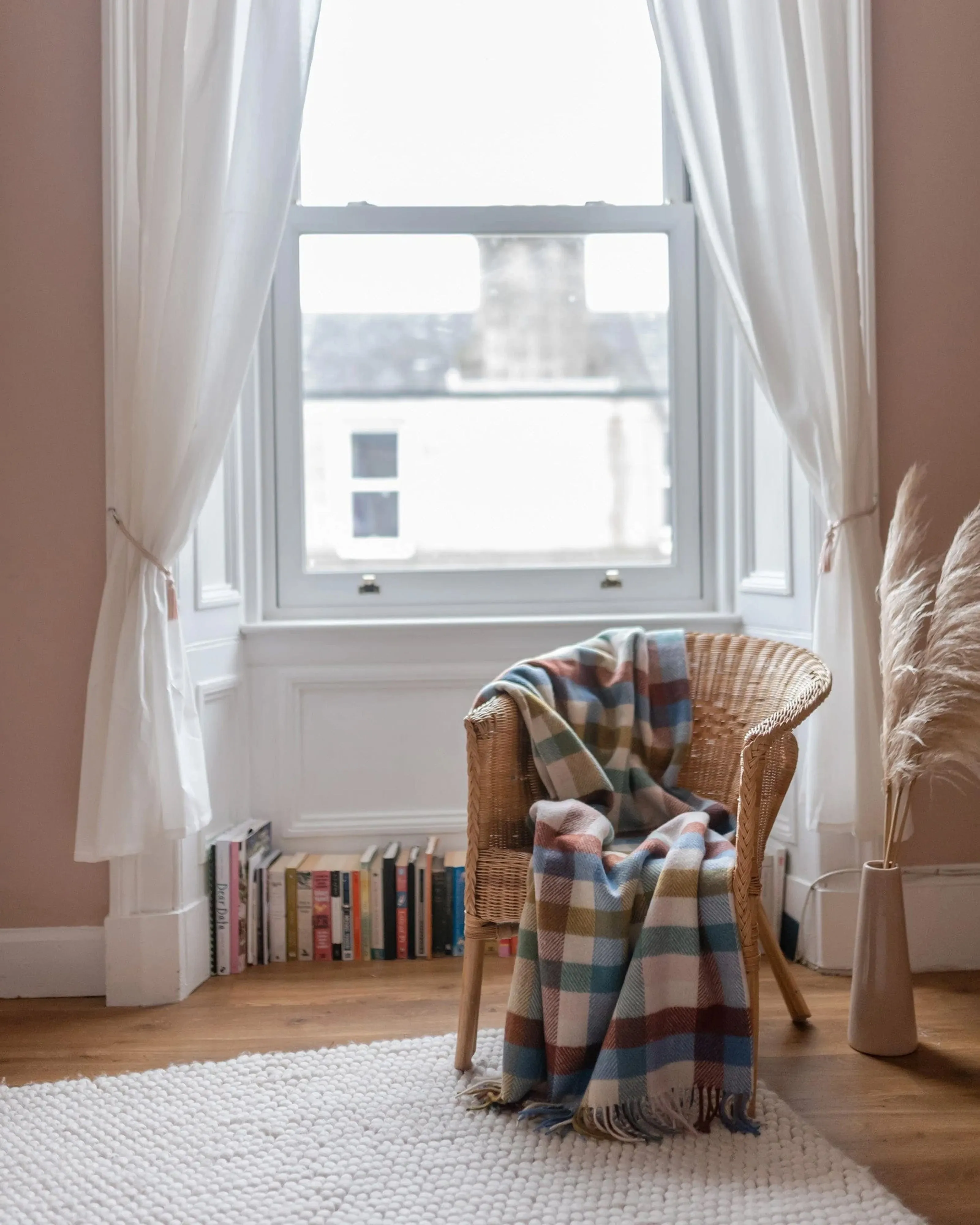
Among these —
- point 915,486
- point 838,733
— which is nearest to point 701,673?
point 838,733

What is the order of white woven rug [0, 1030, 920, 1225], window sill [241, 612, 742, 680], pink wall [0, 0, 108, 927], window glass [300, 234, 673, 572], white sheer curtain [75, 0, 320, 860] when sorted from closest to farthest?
white woven rug [0, 1030, 920, 1225] < white sheer curtain [75, 0, 320, 860] < pink wall [0, 0, 108, 927] < window sill [241, 612, 742, 680] < window glass [300, 234, 673, 572]

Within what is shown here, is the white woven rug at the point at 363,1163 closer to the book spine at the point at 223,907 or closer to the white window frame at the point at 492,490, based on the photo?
the book spine at the point at 223,907

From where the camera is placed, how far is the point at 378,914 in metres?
2.78

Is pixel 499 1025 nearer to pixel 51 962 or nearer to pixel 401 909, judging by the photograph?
pixel 401 909

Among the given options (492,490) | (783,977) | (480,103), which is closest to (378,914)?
(783,977)

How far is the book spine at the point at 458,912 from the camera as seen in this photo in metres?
2.78

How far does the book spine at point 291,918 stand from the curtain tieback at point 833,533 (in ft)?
4.61

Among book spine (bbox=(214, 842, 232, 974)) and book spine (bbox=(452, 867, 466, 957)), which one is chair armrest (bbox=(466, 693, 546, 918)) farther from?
book spine (bbox=(214, 842, 232, 974))

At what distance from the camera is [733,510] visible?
3012mm

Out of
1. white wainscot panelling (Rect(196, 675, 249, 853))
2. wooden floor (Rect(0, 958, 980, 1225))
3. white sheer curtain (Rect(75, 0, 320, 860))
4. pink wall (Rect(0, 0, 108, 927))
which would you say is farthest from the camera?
white wainscot panelling (Rect(196, 675, 249, 853))

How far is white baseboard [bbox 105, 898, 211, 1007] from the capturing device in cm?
249

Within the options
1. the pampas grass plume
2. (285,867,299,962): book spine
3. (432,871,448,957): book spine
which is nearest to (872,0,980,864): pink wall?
the pampas grass plume

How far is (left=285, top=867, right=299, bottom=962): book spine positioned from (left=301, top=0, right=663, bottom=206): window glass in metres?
1.69

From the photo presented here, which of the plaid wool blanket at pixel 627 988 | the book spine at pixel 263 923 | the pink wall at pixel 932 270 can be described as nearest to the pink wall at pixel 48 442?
the book spine at pixel 263 923
